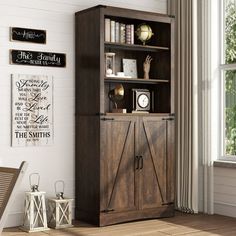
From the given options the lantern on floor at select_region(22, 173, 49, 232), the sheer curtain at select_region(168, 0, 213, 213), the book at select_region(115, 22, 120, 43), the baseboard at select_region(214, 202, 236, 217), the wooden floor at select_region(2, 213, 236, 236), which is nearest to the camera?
the wooden floor at select_region(2, 213, 236, 236)

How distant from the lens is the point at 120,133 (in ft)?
18.5

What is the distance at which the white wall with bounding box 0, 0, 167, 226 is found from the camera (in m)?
5.48

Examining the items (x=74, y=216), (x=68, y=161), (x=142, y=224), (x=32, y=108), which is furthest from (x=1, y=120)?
(x=142, y=224)

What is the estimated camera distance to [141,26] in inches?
237

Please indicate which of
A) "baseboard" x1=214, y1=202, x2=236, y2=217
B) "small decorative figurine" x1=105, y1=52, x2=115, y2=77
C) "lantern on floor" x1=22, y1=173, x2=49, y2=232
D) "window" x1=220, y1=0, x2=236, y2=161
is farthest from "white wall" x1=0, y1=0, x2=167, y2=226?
"baseboard" x1=214, y1=202, x2=236, y2=217

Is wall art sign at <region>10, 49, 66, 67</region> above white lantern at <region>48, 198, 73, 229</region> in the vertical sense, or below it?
above

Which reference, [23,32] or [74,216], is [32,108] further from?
[74,216]

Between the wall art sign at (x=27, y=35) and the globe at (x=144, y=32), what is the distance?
1.08 metres

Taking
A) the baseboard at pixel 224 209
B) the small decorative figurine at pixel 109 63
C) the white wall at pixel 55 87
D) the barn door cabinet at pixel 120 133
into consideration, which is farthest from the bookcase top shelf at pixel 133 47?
the baseboard at pixel 224 209

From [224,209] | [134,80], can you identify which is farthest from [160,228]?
[134,80]

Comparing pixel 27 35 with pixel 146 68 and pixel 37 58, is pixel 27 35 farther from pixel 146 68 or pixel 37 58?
pixel 146 68

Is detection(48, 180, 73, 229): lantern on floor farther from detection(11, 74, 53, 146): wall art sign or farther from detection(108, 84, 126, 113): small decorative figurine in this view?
detection(108, 84, 126, 113): small decorative figurine

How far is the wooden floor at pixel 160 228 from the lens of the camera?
5.15 metres

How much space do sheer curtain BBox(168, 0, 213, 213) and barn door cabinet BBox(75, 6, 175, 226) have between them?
27 centimetres
